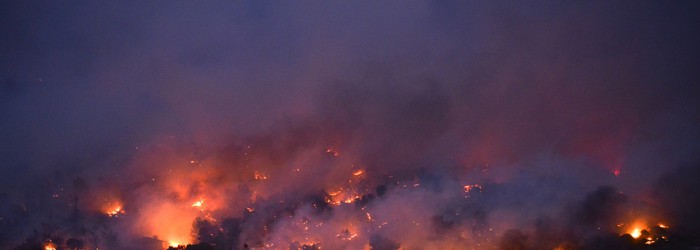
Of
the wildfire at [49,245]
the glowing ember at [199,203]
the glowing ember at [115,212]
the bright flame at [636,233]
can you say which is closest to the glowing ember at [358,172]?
the glowing ember at [199,203]

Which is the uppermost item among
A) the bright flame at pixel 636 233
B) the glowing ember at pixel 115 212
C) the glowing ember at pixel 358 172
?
the glowing ember at pixel 358 172

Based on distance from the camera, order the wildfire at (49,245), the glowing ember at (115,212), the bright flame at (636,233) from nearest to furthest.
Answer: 1. the bright flame at (636,233)
2. the wildfire at (49,245)
3. the glowing ember at (115,212)

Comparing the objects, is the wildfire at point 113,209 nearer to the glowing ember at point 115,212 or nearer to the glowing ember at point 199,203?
the glowing ember at point 115,212

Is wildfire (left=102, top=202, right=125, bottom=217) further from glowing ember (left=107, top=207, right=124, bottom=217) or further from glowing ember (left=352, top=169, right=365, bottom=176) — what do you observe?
glowing ember (left=352, top=169, right=365, bottom=176)

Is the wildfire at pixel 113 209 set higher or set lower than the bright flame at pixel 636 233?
higher

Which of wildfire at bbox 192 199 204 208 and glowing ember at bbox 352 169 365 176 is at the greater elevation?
glowing ember at bbox 352 169 365 176

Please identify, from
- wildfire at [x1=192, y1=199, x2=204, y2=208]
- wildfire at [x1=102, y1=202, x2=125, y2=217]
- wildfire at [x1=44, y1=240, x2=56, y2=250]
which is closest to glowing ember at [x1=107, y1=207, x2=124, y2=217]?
wildfire at [x1=102, y1=202, x2=125, y2=217]

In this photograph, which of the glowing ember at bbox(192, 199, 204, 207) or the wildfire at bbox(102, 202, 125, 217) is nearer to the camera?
the glowing ember at bbox(192, 199, 204, 207)

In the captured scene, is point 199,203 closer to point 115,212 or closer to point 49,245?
point 115,212

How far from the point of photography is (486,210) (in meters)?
12.7

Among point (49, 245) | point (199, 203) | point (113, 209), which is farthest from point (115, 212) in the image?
point (199, 203)

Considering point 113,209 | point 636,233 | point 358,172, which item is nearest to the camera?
point 636,233

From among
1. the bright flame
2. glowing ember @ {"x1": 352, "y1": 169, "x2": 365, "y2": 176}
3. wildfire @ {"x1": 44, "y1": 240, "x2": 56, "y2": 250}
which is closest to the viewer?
the bright flame

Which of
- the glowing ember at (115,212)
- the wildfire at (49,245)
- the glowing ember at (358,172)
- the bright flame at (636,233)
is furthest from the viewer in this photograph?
the glowing ember at (115,212)
